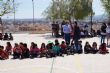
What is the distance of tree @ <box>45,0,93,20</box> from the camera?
132 feet

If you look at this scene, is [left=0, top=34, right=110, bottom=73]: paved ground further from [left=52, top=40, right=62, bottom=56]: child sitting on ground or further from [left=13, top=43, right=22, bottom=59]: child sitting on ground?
[left=13, top=43, right=22, bottom=59]: child sitting on ground

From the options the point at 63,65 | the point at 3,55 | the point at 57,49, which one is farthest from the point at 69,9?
the point at 63,65

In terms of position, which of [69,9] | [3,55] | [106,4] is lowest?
[3,55]

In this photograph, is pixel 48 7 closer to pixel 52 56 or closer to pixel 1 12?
pixel 1 12

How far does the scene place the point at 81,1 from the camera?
41438 millimetres

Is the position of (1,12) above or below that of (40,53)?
above

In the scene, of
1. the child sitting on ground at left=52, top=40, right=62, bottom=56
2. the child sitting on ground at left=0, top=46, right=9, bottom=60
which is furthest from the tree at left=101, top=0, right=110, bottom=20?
the child sitting on ground at left=0, top=46, right=9, bottom=60

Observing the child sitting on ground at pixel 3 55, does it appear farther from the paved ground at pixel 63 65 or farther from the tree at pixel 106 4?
the tree at pixel 106 4

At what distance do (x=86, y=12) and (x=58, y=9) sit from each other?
3.11m

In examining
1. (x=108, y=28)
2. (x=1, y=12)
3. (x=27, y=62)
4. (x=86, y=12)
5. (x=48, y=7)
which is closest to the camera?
(x=27, y=62)

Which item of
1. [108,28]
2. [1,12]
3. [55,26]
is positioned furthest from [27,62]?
[55,26]

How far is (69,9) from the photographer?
40438 mm

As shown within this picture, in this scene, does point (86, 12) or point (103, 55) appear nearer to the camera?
point (103, 55)

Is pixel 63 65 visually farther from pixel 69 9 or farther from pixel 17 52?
pixel 69 9
